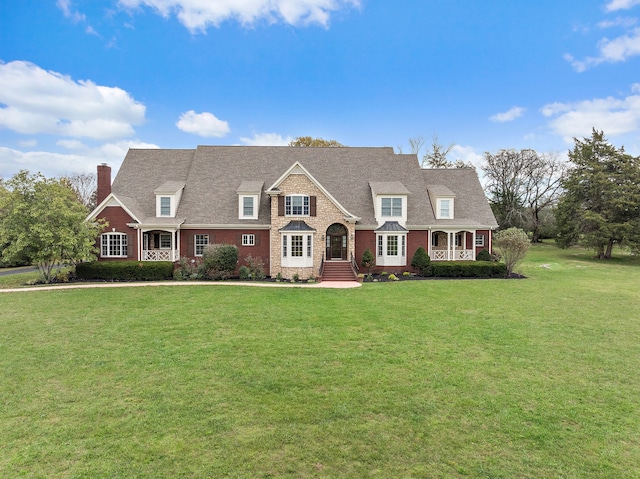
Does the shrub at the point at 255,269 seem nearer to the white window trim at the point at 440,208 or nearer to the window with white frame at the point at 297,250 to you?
the window with white frame at the point at 297,250

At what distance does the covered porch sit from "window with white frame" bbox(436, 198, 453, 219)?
4.10 feet

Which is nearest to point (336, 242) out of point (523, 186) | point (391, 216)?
point (391, 216)

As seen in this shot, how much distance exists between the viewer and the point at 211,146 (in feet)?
90.8

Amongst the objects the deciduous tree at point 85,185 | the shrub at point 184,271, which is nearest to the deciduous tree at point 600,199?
the shrub at point 184,271

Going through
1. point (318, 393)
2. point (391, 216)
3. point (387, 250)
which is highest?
point (391, 216)

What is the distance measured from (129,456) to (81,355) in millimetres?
4965

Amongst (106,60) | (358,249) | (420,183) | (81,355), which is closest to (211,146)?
(106,60)

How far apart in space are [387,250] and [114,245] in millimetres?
18802

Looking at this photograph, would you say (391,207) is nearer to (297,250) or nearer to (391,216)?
(391,216)

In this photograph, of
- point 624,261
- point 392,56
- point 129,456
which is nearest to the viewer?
point 129,456

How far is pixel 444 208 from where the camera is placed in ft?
82.6

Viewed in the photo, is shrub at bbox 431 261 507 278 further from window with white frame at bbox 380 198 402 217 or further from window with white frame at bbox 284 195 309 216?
window with white frame at bbox 284 195 309 216

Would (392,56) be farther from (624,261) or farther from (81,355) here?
(624,261)

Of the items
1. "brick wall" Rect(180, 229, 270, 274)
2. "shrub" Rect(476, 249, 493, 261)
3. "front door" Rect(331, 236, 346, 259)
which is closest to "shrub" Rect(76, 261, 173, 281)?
"brick wall" Rect(180, 229, 270, 274)
